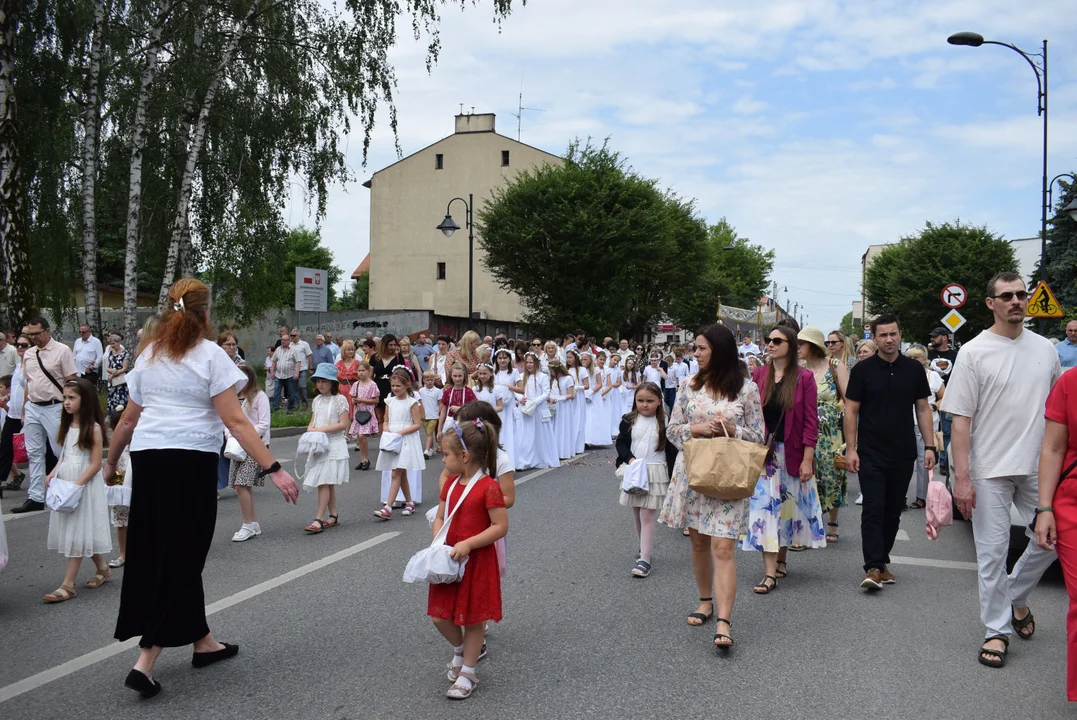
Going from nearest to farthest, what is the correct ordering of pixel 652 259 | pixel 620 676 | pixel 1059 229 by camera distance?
pixel 620 676 → pixel 1059 229 → pixel 652 259

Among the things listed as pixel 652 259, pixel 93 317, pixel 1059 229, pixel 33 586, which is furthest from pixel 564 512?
pixel 1059 229

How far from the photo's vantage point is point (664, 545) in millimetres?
8211

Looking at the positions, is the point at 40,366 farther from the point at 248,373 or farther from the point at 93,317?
the point at 93,317

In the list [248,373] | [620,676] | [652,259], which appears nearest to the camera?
[620,676]

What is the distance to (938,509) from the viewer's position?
5406 millimetres

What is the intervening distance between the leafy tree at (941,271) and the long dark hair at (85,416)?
179 feet

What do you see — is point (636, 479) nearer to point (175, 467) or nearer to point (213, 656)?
point (213, 656)

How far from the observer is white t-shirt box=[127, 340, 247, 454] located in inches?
182

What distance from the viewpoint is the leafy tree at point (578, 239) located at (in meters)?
41.2

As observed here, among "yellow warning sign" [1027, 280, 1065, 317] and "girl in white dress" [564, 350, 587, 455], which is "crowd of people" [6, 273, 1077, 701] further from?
"yellow warning sign" [1027, 280, 1065, 317]

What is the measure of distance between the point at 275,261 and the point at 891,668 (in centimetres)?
2213

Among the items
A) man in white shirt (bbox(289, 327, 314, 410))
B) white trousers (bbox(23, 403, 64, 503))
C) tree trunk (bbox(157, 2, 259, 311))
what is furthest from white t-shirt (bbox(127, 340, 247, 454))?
tree trunk (bbox(157, 2, 259, 311))

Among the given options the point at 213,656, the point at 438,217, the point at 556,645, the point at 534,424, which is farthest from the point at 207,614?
the point at 438,217

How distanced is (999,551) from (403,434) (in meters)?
5.74
